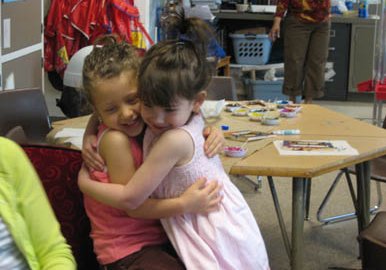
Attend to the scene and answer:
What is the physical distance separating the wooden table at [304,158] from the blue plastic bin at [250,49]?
3.35 m

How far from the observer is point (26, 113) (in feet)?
9.25

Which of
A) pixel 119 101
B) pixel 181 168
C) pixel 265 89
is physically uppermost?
pixel 119 101

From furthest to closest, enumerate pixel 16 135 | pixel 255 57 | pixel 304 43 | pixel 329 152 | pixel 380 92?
pixel 255 57, pixel 304 43, pixel 380 92, pixel 329 152, pixel 16 135

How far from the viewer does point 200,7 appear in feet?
18.5

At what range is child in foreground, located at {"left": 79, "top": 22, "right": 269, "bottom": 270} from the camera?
1459 mm

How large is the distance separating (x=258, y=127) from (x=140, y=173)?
109cm

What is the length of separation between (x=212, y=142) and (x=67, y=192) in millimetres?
396

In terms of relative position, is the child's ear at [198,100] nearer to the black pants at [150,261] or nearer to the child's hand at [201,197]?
the child's hand at [201,197]

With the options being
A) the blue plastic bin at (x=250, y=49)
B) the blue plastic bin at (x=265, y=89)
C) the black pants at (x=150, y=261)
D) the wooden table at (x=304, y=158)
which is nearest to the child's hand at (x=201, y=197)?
the black pants at (x=150, y=261)

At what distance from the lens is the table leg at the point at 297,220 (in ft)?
6.91

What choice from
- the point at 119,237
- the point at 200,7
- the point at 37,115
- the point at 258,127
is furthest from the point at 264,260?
the point at 200,7

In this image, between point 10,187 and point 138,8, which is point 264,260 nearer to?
point 10,187

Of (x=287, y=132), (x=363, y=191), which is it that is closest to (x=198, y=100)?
(x=287, y=132)

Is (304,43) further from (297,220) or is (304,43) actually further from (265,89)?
(297,220)
